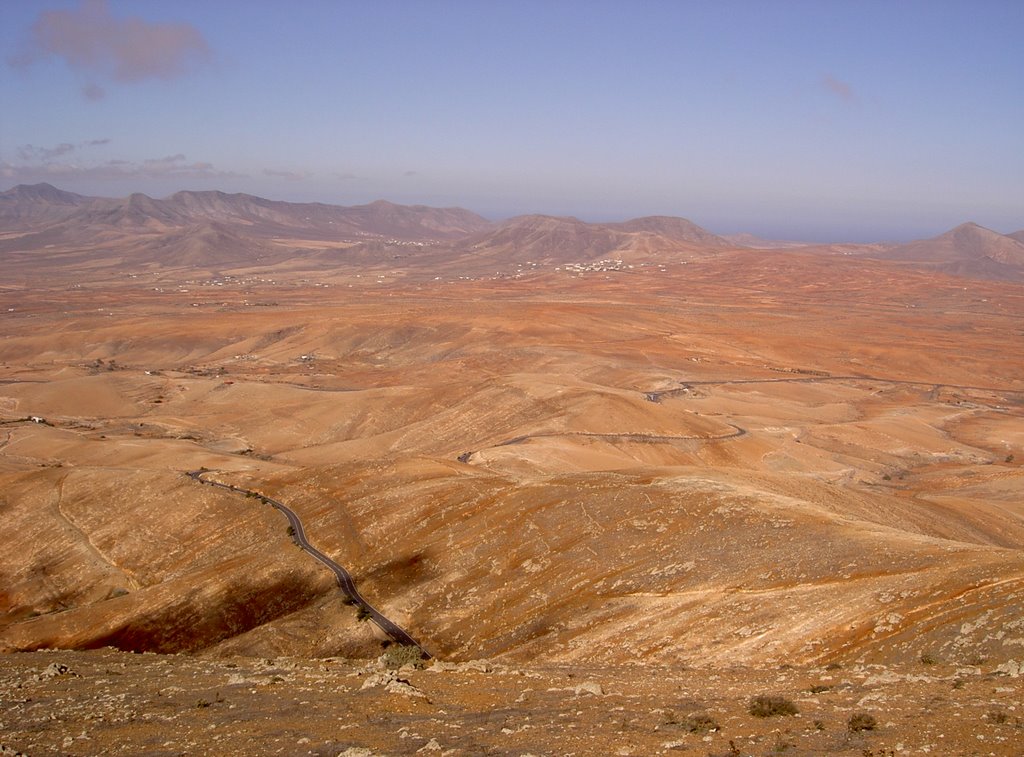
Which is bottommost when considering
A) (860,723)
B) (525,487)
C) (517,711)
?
(525,487)

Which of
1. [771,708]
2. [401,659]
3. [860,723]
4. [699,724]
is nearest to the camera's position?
[860,723]


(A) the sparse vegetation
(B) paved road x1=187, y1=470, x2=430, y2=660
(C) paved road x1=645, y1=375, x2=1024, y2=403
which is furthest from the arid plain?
(A) the sparse vegetation

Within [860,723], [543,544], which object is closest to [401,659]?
[543,544]

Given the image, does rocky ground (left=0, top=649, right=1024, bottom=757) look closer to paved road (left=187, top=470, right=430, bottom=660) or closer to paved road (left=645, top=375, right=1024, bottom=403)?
paved road (left=187, top=470, right=430, bottom=660)

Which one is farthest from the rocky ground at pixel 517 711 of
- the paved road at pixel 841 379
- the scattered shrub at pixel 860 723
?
the paved road at pixel 841 379

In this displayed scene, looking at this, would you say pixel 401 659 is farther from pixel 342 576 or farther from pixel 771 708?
pixel 342 576

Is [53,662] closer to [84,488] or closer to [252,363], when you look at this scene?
[84,488]
